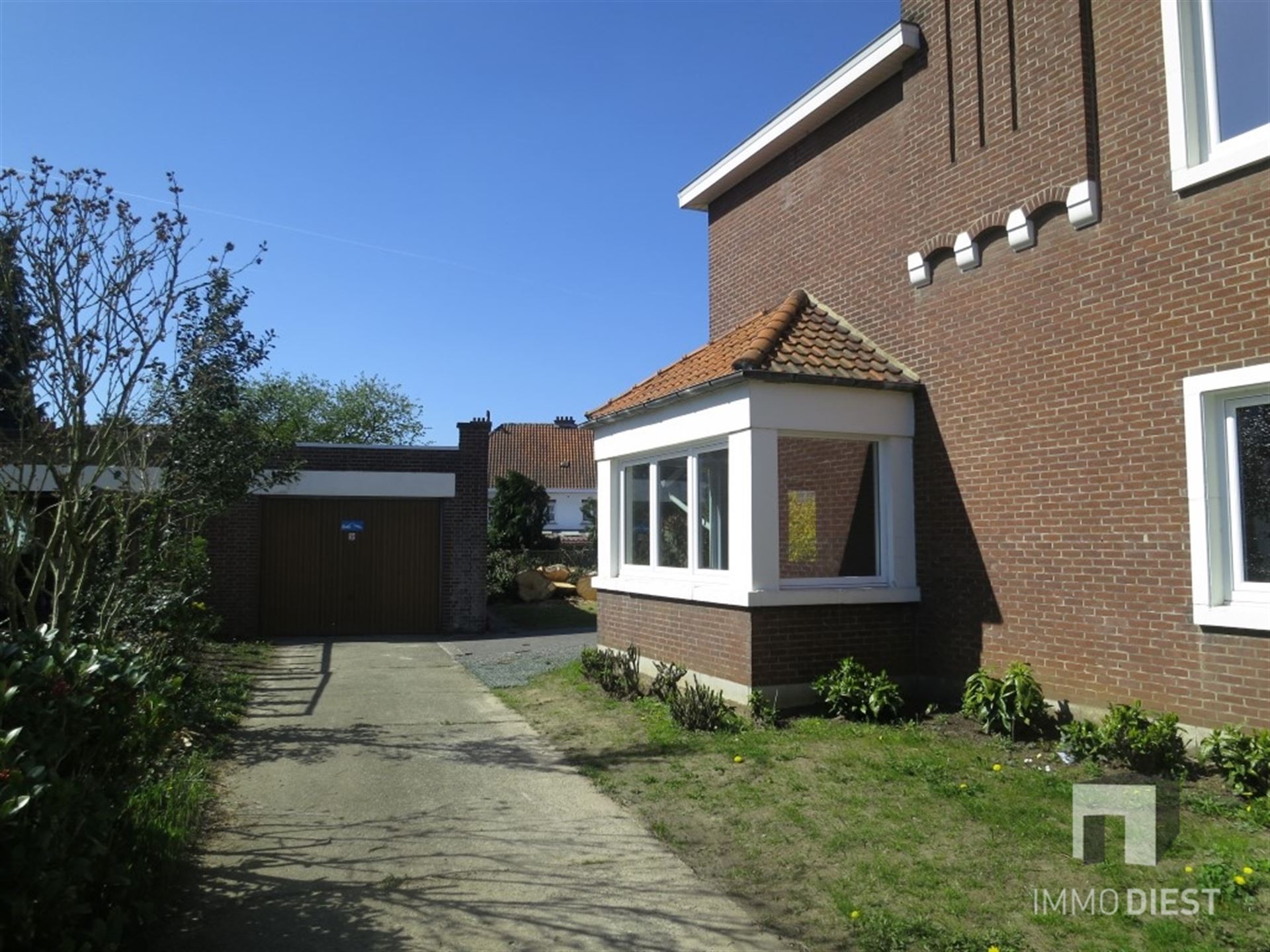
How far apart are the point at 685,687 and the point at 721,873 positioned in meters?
3.91

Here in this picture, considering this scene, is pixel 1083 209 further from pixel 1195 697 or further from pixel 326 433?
pixel 326 433

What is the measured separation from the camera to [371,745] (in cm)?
837

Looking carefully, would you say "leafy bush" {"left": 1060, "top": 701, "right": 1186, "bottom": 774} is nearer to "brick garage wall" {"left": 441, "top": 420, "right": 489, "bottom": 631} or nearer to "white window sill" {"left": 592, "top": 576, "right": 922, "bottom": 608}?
"white window sill" {"left": 592, "top": 576, "right": 922, "bottom": 608}

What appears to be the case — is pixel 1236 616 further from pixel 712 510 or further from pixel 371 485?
pixel 371 485

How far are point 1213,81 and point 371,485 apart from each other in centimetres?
1489

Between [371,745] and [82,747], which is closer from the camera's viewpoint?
[82,747]

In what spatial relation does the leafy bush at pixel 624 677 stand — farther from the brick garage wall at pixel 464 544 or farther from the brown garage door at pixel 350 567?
the brown garage door at pixel 350 567

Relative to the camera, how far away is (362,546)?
61.0 ft

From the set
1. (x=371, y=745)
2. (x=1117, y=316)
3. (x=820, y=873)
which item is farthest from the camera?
(x=371, y=745)

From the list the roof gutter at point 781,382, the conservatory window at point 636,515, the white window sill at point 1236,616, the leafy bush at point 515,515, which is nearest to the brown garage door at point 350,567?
the conservatory window at point 636,515

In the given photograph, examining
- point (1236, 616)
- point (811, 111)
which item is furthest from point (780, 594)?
point (811, 111)

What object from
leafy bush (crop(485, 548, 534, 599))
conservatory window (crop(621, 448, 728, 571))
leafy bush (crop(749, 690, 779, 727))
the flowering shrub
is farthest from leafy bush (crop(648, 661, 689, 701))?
leafy bush (crop(485, 548, 534, 599))

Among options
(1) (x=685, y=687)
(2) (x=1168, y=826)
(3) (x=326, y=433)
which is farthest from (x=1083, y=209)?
(3) (x=326, y=433)

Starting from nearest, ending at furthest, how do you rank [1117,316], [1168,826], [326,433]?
[1168,826] → [1117,316] → [326,433]
